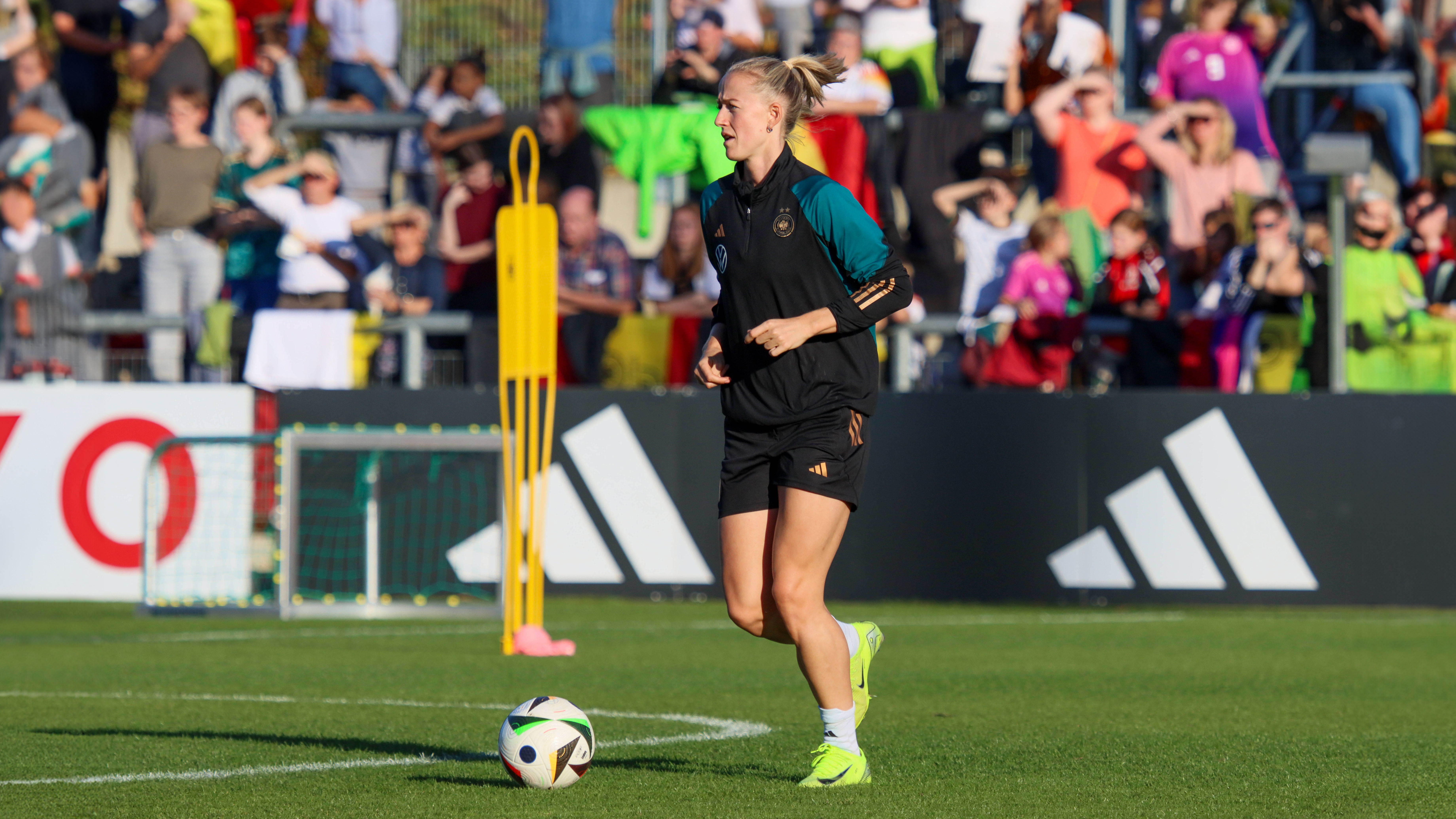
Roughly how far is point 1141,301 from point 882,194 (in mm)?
2374

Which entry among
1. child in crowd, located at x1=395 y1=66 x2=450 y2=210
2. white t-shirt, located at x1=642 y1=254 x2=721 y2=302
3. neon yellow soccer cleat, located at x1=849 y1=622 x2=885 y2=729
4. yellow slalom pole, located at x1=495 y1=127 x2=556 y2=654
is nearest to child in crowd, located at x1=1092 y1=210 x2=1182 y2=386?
white t-shirt, located at x1=642 y1=254 x2=721 y2=302

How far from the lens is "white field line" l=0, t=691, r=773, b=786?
595 centimetres

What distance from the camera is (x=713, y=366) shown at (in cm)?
579

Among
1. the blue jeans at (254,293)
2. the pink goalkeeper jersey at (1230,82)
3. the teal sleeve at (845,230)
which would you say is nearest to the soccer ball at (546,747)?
the teal sleeve at (845,230)

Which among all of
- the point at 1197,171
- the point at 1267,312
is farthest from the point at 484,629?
the point at 1197,171

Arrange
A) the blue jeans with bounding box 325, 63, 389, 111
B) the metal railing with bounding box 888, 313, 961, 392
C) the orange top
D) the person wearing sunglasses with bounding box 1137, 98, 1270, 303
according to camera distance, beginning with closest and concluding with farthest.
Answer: the metal railing with bounding box 888, 313, 961, 392, the person wearing sunglasses with bounding box 1137, 98, 1270, 303, the orange top, the blue jeans with bounding box 325, 63, 389, 111

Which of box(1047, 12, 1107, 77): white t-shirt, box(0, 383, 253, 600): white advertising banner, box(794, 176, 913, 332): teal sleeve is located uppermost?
box(1047, 12, 1107, 77): white t-shirt

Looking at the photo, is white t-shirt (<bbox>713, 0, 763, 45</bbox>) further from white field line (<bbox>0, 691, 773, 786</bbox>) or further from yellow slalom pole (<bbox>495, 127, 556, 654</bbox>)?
white field line (<bbox>0, 691, 773, 786</bbox>)

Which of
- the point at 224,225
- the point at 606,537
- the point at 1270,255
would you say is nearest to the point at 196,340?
the point at 224,225

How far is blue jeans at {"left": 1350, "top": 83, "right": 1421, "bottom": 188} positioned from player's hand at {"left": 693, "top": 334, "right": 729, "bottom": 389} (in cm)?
1138

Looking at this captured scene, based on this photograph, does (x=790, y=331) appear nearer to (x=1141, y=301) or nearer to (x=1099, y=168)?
(x=1141, y=301)

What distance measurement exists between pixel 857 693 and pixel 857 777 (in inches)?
10.2

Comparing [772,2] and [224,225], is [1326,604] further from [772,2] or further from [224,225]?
[224,225]

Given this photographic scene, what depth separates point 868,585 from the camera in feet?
45.8
